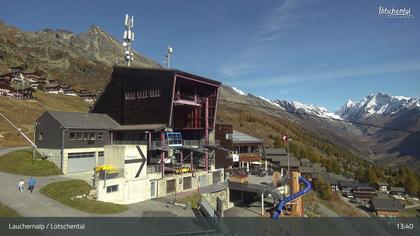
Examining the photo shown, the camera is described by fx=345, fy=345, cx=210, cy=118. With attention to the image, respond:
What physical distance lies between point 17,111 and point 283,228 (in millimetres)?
72415

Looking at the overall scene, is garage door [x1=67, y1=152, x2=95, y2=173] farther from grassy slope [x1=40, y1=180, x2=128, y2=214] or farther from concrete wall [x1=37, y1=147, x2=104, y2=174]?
grassy slope [x1=40, y1=180, x2=128, y2=214]

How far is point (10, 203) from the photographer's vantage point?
30531mm

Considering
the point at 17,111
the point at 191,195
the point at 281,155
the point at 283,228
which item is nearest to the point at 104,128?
the point at 191,195

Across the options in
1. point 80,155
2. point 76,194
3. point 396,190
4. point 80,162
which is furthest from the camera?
point 396,190

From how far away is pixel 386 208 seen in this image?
90750 millimetres

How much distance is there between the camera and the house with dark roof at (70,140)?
47750 mm

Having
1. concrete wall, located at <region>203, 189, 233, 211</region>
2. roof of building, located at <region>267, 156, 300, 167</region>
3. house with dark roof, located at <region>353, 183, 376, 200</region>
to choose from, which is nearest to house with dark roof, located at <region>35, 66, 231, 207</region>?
concrete wall, located at <region>203, 189, 233, 211</region>

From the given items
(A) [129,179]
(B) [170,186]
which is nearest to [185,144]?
(B) [170,186]

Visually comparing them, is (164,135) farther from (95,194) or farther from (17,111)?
(17,111)

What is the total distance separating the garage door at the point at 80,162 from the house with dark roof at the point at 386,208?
7389 cm

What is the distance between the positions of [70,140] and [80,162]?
3.50 m

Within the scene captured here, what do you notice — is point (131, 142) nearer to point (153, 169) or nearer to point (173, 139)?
point (173, 139)

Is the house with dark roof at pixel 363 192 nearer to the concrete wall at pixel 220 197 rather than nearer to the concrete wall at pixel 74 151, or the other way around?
the concrete wall at pixel 220 197

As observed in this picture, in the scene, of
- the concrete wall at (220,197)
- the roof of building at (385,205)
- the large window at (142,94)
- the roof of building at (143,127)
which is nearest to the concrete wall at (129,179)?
the concrete wall at (220,197)
